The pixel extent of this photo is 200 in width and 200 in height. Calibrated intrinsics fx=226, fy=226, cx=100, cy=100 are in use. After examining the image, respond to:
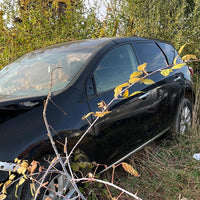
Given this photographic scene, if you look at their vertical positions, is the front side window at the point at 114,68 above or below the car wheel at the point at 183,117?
above

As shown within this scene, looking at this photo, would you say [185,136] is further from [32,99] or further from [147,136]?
[32,99]

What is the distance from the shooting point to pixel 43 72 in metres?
2.29

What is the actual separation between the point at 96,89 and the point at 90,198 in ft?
3.20

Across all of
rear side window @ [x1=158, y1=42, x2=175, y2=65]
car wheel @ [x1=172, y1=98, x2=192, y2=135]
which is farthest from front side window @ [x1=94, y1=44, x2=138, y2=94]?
car wheel @ [x1=172, y1=98, x2=192, y2=135]

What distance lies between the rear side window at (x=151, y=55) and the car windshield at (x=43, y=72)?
83 cm

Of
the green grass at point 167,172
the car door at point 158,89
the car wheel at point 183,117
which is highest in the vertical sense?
the car door at point 158,89

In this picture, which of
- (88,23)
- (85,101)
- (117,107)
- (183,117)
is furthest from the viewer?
(88,23)

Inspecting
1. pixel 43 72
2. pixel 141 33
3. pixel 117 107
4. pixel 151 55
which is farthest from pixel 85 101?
pixel 141 33

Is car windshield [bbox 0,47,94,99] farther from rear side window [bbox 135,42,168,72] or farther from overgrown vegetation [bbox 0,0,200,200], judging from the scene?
overgrown vegetation [bbox 0,0,200,200]

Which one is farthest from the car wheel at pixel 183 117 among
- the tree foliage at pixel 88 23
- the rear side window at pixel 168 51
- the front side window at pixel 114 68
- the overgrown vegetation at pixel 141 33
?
the tree foliage at pixel 88 23

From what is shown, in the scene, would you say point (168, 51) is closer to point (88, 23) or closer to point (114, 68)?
point (114, 68)

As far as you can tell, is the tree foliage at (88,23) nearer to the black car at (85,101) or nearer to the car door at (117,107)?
the black car at (85,101)

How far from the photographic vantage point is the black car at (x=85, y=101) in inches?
62.2

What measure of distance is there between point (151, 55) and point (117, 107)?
1211 millimetres
